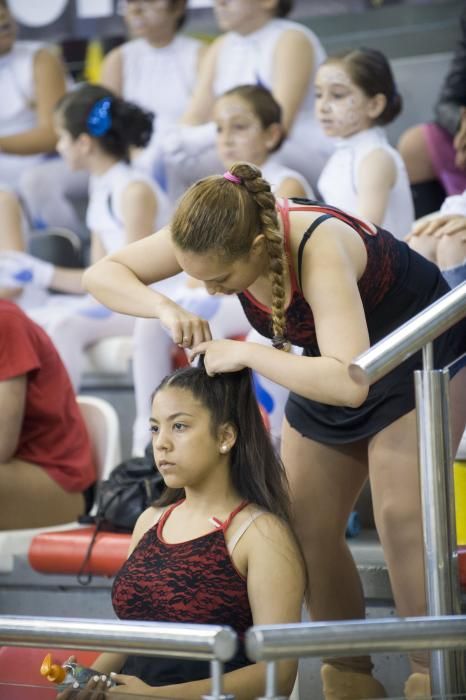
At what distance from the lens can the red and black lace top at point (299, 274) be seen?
6.74 ft

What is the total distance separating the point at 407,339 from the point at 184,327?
0.42m

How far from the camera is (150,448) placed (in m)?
2.99

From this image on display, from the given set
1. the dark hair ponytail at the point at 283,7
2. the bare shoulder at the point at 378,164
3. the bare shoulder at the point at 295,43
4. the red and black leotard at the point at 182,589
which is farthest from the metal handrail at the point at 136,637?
the dark hair ponytail at the point at 283,7

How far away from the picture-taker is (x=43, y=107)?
4938mm

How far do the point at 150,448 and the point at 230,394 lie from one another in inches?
32.8

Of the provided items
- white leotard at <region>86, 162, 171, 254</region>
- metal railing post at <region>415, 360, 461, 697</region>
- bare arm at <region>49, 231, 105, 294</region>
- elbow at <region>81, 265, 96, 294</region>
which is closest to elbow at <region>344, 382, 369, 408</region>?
metal railing post at <region>415, 360, 461, 697</region>

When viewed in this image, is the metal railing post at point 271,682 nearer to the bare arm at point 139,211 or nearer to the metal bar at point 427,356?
the metal bar at point 427,356

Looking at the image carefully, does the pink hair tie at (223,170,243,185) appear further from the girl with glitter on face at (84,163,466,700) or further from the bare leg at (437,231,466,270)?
the bare leg at (437,231,466,270)

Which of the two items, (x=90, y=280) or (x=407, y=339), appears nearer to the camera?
(x=407, y=339)

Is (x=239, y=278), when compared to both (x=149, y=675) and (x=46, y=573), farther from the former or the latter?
(x=46, y=573)

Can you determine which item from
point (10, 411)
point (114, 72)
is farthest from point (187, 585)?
point (114, 72)

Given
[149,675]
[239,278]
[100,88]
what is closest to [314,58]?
[100,88]

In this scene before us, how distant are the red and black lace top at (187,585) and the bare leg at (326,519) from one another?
167 mm

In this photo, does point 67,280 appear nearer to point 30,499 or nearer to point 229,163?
point 229,163
